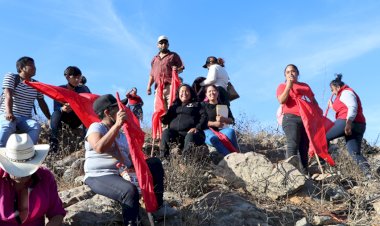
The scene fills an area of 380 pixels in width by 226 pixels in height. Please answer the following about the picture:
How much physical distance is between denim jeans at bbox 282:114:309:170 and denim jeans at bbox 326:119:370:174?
0.58m

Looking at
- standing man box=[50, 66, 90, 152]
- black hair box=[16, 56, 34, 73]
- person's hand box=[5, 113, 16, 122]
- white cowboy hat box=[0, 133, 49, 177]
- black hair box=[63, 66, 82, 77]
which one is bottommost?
white cowboy hat box=[0, 133, 49, 177]

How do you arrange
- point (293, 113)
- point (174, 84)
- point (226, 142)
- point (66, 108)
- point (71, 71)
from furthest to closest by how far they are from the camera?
point (174, 84)
point (66, 108)
point (71, 71)
point (226, 142)
point (293, 113)

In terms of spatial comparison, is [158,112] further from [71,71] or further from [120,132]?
[120,132]

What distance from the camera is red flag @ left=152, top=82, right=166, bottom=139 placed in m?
8.77

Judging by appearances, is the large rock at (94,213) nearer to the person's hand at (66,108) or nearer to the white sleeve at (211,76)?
the person's hand at (66,108)

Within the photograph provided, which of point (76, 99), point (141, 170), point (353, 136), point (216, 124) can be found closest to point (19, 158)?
point (141, 170)

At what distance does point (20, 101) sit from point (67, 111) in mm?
1298

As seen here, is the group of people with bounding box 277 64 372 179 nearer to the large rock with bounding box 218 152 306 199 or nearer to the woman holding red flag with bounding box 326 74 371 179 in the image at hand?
the woman holding red flag with bounding box 326 74 371 179

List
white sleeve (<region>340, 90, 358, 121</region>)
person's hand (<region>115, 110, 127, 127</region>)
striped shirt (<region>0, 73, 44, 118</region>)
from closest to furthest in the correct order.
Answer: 1. person's hand (<region>115, 110, 127, 127</region>)
2. striped shirt (<region>0, 73, 44, 118</region>)
3. white sleeve (<region>340, 90, 358, 121</region>)

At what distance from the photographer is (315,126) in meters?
7.41

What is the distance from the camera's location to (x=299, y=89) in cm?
745

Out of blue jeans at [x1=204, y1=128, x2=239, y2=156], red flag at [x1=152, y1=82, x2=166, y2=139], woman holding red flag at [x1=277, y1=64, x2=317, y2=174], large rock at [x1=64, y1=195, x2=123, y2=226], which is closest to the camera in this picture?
large rock at [x1=64, y1=195, x2=123, y2=226]

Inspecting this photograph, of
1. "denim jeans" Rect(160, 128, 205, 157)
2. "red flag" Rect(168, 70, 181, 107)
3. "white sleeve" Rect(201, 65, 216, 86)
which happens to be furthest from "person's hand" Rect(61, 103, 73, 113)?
"white sleeve" Rect(201, 65, 216, 86)

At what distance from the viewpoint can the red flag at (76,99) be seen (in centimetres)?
637
